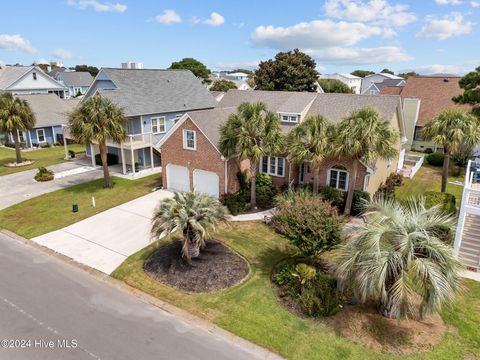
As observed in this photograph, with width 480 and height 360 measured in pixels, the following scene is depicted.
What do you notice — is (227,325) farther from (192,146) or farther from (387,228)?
(192,146)

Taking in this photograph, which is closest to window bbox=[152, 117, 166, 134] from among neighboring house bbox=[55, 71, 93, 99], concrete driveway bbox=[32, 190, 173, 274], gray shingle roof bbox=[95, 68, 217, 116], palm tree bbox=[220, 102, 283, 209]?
gray shingle roof bbox=[95, 68, 217, 116]

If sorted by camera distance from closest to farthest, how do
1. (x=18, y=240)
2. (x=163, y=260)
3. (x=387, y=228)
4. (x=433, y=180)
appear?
(x=387, y=228) < (x=163, y=260) < (x=18, y=240) < (x=433, y=180)

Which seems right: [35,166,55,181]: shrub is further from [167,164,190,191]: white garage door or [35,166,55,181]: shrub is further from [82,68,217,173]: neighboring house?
[167,164,190,191]: white garage door

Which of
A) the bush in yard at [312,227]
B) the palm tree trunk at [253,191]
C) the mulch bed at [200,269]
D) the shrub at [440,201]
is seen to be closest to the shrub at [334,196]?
the palm tree trunk at [253,191]

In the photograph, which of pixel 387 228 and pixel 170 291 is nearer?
pixel 387 228

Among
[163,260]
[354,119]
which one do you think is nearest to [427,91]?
[354,119]

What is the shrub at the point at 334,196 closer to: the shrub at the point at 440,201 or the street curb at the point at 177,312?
the shrub at the point at 440,201
